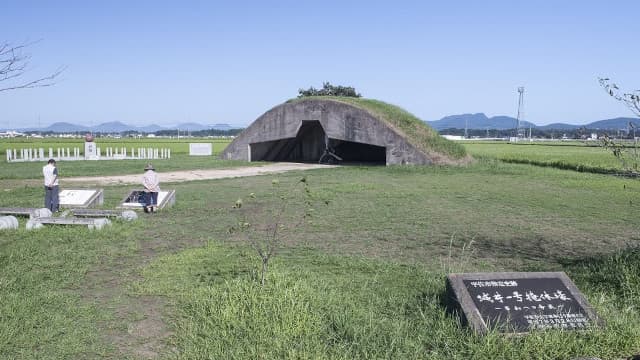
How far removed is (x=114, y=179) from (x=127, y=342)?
1720 cm

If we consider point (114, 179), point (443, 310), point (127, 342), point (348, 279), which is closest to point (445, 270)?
point (348, 279)

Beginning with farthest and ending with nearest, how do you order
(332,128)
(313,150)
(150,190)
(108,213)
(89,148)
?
1. (89,148)
2. (313,150)
3. (332,128)
4. (150,190)
5. (108,213)

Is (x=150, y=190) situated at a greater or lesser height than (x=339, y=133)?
lesser

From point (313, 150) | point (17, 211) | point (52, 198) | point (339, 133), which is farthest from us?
point (313, 150)

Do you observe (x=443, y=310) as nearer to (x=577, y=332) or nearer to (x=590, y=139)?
(x=577, y=332)

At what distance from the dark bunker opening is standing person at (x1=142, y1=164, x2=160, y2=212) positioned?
1965 cm

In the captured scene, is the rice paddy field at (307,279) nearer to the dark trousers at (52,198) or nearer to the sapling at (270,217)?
the sapling at (270,217)

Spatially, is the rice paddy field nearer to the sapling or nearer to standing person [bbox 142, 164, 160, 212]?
the sapling

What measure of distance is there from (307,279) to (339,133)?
2221 centimetres

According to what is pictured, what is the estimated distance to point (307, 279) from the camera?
6430mm

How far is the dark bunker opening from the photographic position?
32.9 metres

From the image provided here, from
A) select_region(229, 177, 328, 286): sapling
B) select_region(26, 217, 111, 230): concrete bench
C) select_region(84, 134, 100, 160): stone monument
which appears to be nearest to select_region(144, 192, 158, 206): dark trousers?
select_region(229, 177, 328, 286): sapling

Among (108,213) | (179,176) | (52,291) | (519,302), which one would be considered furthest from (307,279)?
(179,176)

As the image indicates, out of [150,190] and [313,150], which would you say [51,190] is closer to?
[150,190]
